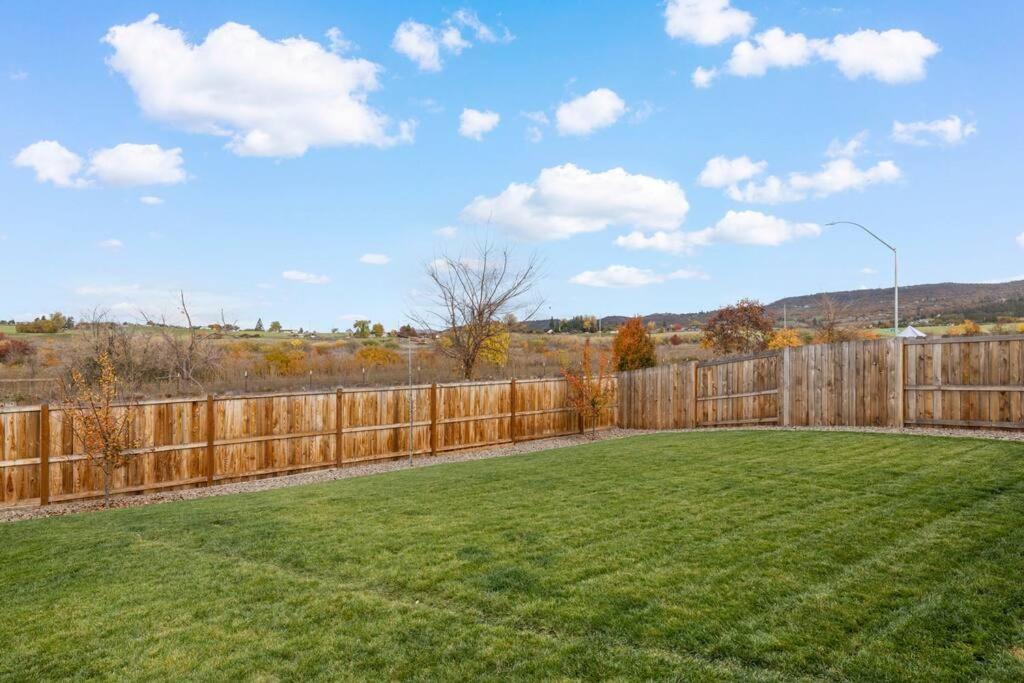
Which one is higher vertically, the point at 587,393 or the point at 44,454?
the point at 587,393

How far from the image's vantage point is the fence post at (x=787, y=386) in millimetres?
14953

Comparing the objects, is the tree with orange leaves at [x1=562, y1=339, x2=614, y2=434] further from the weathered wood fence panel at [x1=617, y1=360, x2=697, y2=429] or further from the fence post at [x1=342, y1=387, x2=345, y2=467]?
the fence post at [x1=342, y1=387, x2=345, y2=467]

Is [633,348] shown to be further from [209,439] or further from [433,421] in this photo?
[209,439]

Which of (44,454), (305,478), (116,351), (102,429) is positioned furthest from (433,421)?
(116,351)

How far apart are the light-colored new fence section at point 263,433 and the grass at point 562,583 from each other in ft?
9.95

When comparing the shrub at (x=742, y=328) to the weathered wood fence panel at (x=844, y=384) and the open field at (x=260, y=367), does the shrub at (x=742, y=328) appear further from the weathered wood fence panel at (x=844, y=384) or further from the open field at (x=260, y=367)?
the weathered wood fence panel at (x=844, y=384)

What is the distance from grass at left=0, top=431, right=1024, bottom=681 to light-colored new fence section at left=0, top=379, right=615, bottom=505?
303cm

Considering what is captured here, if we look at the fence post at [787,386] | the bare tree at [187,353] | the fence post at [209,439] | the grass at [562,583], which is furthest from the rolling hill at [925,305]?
the grass at [562,583]

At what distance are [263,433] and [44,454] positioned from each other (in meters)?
3.68

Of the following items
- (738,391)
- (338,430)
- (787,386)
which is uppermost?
(787,386)

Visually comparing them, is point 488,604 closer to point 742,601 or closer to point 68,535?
point 742,601

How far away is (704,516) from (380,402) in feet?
32.0

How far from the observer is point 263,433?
13625 mm

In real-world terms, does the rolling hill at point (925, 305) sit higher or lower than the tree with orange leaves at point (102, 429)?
higher
